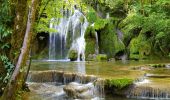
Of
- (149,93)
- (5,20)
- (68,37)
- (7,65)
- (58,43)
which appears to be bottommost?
(149,93)

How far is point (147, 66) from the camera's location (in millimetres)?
17406

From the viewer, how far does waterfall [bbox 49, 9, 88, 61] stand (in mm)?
26862

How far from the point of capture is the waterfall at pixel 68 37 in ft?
88.1

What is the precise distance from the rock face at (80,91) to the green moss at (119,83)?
0.69 m

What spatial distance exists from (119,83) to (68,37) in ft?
52.8

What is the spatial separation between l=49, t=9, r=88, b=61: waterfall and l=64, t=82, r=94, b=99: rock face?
14011 millimetres

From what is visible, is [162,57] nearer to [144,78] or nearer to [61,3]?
[144,78]

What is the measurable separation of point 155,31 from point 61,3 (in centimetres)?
1406

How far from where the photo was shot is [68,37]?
27438 mm

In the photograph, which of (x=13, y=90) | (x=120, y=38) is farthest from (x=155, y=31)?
(x=13, y=90)

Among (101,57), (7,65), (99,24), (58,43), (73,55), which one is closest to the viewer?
(7,65)

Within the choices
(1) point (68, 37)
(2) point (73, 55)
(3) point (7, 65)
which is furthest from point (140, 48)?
(3) point (7, 65)

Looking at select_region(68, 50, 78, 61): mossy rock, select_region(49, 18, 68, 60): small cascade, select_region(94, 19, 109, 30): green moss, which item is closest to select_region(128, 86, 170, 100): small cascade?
select_region(68, 50, 78, 61): mossy rock

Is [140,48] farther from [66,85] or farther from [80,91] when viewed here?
[80,91]
